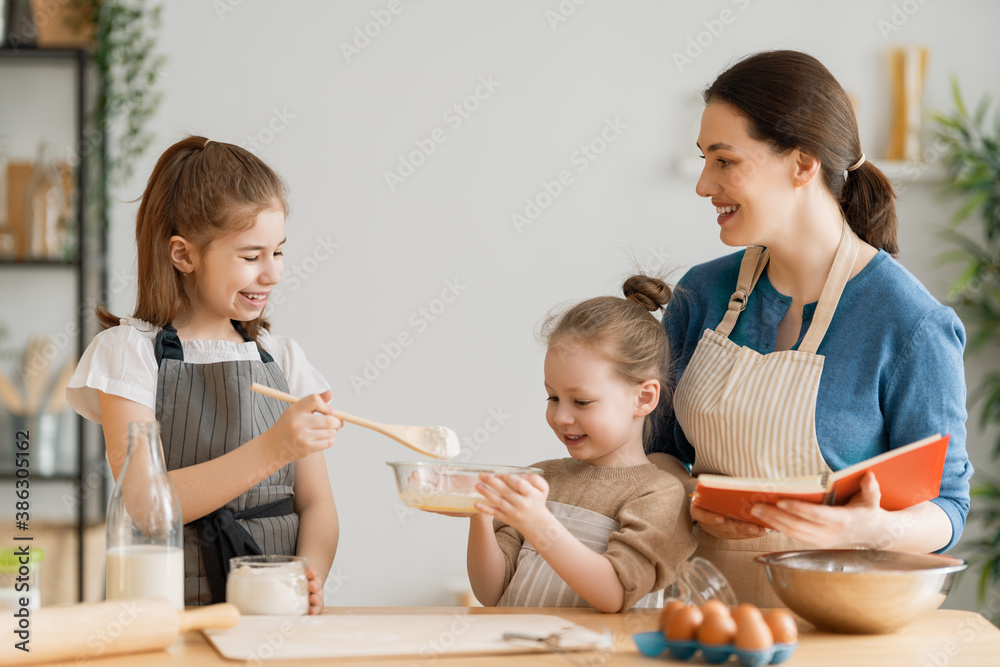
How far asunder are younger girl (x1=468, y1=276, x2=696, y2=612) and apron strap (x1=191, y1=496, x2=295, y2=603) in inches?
14.8

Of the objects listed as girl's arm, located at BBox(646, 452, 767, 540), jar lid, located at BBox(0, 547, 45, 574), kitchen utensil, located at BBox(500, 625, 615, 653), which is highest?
girl's arm, located at BBox(646, 452, 767, 540)

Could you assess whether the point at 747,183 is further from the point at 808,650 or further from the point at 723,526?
the point at 808,650

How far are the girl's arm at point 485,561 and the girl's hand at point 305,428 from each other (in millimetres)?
285

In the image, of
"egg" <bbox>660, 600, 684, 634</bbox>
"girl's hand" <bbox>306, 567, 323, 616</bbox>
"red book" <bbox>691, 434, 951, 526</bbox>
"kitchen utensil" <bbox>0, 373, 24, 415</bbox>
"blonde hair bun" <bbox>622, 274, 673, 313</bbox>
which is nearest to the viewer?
"egg" <bbox>660, 600, 684, 634</bbox>

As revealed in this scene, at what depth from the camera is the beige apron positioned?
154 centimetres

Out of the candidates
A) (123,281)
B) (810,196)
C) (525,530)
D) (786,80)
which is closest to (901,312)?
(810,196)

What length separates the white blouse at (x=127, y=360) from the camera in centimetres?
145

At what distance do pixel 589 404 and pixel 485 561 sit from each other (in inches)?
12.4

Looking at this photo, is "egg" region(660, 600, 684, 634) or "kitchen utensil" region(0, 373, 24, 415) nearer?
"egg" region(660, 600, 684, 634)

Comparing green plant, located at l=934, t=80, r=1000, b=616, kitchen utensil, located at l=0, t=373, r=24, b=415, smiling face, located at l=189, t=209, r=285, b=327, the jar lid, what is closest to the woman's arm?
smiling face, located at l=189, t=209, r=285, b=327

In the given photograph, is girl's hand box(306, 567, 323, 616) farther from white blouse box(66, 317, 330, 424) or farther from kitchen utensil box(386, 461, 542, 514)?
white blouse box(66, 317, 330, 424)

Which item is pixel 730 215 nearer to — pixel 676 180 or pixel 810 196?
pixel 810 196

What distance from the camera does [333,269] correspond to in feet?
10.5

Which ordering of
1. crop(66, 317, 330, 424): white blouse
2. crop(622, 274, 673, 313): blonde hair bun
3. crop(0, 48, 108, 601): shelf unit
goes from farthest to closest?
1. crop(0, 48, 108, 601): shelf unit
2. crop(622, 274, 673, 313): blonde hair bun
3. crop(66, 317, 330, 424): white blouse
